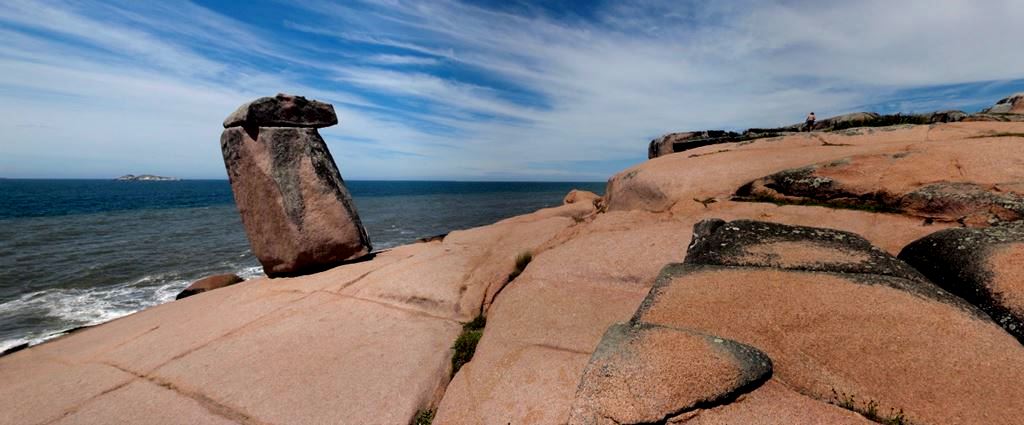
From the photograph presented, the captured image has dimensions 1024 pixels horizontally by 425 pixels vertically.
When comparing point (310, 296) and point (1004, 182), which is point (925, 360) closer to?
point (1004, 182)

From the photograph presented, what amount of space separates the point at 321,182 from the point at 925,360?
1152 centimetres

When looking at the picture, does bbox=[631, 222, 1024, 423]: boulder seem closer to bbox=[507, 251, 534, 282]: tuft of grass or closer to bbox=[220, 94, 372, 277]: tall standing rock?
bbox=[507, 251, 534, 282]: tuft of grass

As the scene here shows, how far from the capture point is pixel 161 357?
6.94m

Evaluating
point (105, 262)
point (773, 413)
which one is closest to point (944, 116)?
point (773, 413)

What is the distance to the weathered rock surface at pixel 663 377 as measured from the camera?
11.0 ft

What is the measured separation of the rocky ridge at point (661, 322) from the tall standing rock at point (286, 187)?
81 cm

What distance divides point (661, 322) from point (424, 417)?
3234mm

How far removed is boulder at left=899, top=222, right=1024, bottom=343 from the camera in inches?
159

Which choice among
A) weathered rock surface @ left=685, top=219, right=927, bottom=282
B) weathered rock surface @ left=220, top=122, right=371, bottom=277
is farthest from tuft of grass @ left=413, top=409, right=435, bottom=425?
weathered rock surface @ left=220, top=122, right=371, bottom=277

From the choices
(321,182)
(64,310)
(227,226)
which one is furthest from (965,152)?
(227,226)

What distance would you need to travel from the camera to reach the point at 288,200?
10492mm

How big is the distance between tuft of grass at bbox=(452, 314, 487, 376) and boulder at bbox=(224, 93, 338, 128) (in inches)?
293

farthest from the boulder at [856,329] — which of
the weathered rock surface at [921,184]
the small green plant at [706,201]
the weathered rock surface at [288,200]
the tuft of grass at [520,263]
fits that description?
the weathered rock surface at [288,200]

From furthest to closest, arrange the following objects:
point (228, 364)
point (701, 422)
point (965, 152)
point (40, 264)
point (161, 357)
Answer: point (40, 264), point (965, 152), point (161, 357), point (228, 364), point (701, 422)
